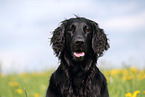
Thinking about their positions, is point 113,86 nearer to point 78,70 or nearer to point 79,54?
point 78,70

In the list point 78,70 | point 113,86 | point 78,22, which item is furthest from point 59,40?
point 113,86

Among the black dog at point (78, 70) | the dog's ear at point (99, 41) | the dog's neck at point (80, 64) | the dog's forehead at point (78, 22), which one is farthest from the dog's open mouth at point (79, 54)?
the dog's forehead at point (78, 22)

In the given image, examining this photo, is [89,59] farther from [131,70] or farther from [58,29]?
[131,70]

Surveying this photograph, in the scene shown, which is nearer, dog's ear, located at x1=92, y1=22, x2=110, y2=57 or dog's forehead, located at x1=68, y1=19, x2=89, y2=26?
dog's forehead, located at x1=68, y1=19, x2=89, y2=26

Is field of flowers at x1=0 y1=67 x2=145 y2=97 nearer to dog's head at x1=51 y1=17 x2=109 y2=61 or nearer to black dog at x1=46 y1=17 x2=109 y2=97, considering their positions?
black dog at x1=46 y1=17 x2=109 y2=97

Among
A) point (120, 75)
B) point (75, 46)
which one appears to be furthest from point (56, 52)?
point (120, 75)

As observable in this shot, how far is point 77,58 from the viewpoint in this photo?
344 cm

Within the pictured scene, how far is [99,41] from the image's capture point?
3959mm

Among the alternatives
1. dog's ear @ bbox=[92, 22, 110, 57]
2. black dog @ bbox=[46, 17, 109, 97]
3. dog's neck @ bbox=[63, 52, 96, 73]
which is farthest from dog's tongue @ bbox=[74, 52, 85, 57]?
dog's ear @ bbox=[92, 22, 110, 57]

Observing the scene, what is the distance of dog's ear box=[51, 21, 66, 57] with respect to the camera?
12.5ft

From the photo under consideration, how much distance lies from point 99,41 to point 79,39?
74cm

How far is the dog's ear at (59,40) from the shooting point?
3.81 metres

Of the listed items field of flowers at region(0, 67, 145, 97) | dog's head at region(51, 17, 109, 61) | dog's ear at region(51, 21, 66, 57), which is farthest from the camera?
field of flowers at region(0, 67, 145, 97)

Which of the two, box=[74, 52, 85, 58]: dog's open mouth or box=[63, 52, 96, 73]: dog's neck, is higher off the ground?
box=[74, 52, 85, 58]: dog's open mouth
